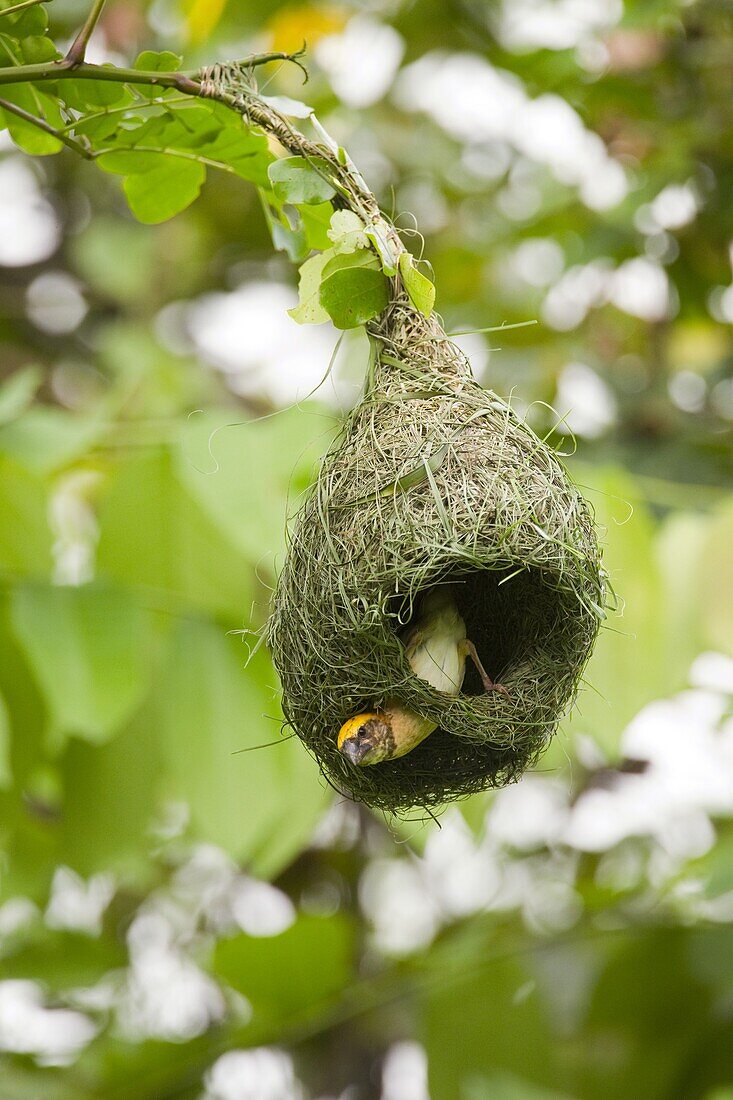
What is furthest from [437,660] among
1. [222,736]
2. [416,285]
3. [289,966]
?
[289,966]

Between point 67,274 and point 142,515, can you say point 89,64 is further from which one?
point 67,274

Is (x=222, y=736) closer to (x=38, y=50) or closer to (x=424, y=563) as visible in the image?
(x=424, y=563)

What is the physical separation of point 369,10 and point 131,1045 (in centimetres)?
301

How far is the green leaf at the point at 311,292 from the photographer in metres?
1.07

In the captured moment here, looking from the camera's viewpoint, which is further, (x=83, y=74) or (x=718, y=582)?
(x=718, y=582)

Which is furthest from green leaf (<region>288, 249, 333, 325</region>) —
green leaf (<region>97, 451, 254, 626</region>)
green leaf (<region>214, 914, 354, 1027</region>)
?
green leaf (<region>214, 914, 354, 1027</region>)

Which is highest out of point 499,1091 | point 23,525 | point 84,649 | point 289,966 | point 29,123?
point 29,123

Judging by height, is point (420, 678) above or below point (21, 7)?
below

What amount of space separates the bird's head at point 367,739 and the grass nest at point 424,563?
3 centimetres

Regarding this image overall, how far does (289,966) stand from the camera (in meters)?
2.77

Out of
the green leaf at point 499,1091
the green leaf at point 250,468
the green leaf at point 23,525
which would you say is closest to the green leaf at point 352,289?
the green leaf at point 250,468

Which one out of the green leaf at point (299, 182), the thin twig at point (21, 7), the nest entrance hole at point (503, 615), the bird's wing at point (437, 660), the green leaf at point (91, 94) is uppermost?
the thin twig at point (21, 7)

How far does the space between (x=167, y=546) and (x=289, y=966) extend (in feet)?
3.64

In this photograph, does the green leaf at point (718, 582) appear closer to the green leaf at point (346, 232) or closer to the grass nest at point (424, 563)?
the grass nest at point (424, 563)
